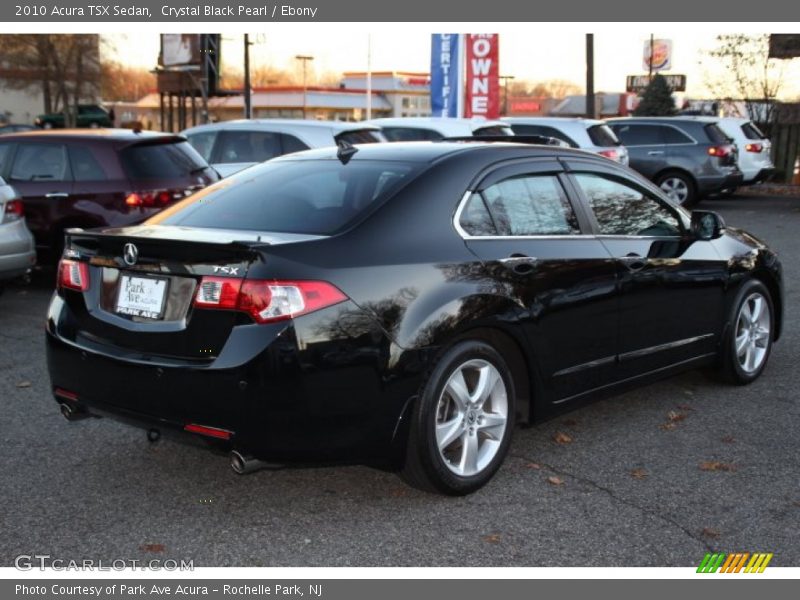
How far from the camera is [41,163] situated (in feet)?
32.9

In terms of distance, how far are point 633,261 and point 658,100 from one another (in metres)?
37.1

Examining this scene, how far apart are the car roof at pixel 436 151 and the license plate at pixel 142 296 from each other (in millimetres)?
1360

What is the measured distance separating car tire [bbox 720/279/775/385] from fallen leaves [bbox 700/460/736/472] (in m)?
1.49

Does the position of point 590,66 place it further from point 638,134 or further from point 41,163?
point 41,163

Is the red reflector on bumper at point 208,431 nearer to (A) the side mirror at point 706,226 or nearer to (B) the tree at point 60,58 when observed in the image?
(A) the side mirror at point 706,226

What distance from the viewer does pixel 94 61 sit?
181ft

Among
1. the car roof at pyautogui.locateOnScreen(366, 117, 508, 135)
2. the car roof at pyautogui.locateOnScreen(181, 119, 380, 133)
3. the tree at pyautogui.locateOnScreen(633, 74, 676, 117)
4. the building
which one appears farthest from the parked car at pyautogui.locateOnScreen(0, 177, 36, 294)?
the building

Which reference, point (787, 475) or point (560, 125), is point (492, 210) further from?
point (560, 125)

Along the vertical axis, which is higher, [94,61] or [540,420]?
[94,61]

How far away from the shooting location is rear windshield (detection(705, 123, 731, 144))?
19578 mm

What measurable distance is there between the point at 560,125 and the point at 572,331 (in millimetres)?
13150

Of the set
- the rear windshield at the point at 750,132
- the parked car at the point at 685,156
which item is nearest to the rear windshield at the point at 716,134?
the parked car at the point at 685,156

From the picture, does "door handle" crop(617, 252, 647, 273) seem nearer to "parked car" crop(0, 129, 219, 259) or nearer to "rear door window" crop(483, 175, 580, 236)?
"rear door window" crop(483, 175, 580, 236)
